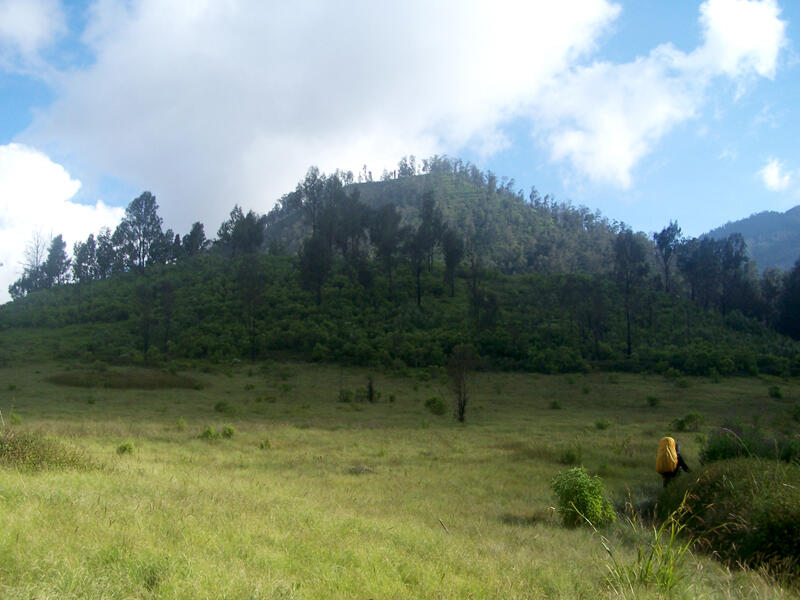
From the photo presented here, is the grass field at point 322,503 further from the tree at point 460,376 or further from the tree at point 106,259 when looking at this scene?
the tree at point 106,259

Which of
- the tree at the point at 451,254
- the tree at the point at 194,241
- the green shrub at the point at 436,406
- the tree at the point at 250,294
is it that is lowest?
the green shrub at the point at 436,406

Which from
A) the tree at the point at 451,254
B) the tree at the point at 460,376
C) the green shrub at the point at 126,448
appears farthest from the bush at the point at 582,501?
the tree at the point at 451,254


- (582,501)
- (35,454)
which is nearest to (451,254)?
(582,501)

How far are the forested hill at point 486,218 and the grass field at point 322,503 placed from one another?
5190cm

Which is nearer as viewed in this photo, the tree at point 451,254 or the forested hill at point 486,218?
the tree at point 451,254

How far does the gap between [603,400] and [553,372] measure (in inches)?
430

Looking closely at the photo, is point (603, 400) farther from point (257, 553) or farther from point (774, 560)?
point (257, 553)

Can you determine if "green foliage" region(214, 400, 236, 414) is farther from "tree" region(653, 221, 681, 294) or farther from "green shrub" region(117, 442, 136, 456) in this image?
"tree" region(653, 221, 681, 294)

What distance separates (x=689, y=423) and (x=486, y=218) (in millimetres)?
100892

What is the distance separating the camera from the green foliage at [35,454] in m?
9.64

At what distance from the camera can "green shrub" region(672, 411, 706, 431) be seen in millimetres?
24266

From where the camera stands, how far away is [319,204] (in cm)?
7988

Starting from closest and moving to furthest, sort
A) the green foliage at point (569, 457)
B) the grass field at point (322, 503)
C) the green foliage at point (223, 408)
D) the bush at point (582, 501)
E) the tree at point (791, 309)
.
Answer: the grass field at point (322, 503)
the bush at point (582, 501)
the green foliage at point (569, 457)
the green foliage at point (223, 408)
the tree at point (791, 309)

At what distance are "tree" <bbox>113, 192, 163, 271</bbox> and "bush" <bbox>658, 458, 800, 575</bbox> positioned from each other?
3435 inches
